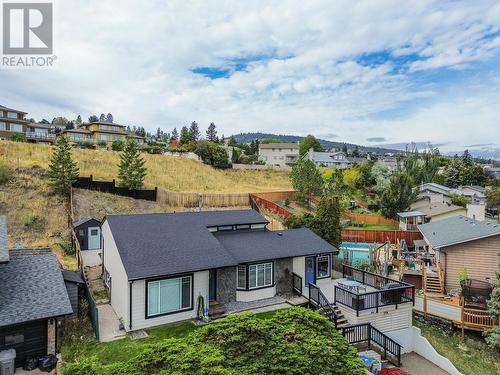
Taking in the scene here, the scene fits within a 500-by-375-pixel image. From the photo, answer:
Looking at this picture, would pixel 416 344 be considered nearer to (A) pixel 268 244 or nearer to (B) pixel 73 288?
(A) pixel 268 244

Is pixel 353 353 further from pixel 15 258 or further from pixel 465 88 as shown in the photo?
pixel 465 88

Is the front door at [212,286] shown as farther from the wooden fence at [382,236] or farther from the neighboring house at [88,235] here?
the wooden fence at [382,236]

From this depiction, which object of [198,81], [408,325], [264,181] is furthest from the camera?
[264,181]

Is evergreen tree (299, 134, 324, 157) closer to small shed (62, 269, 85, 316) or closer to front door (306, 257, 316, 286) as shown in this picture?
front door (306, 257, 316, 286)

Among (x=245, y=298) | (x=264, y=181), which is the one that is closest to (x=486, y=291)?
(x=245, y=298)

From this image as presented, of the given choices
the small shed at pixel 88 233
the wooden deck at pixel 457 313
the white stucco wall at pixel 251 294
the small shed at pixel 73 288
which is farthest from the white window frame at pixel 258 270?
the small shed at pixel 88 233

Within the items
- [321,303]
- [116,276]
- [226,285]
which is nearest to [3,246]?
[116,276]
